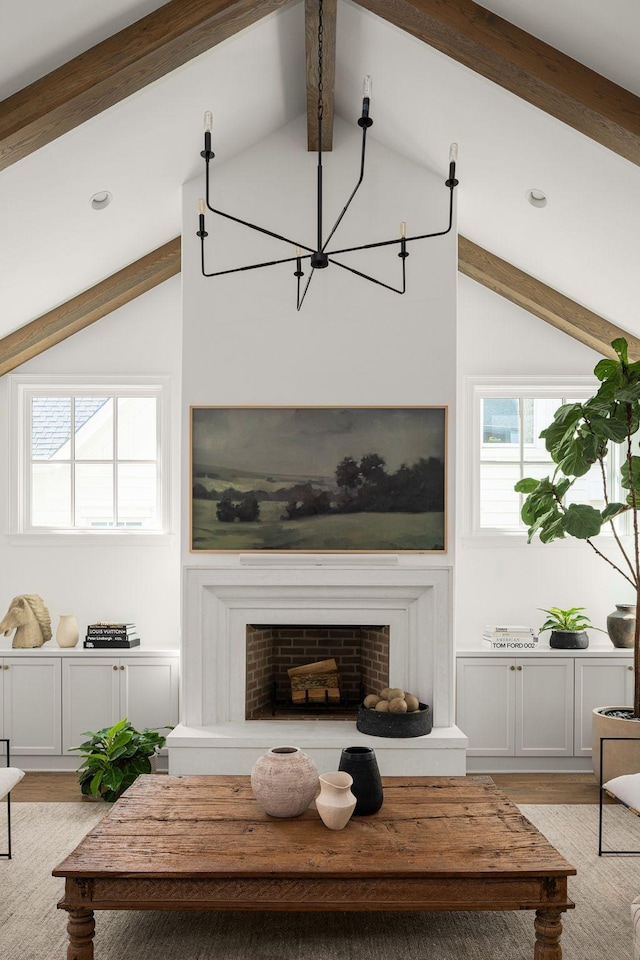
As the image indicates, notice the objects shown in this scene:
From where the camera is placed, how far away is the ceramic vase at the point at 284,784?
9.64 feet

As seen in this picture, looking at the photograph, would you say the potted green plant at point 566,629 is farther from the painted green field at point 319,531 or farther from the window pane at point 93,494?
the window pane at point 93,494

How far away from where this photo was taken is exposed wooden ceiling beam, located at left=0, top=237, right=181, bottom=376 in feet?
17.0

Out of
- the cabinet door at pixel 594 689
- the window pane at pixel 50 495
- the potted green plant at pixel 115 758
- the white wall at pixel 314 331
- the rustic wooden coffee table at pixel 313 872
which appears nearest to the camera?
the rustic wooden coffee table at pixel 313 872

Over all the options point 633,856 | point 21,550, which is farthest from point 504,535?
point 21,550

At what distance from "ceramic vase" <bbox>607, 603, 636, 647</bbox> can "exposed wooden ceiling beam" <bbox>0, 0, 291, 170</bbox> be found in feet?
13.0

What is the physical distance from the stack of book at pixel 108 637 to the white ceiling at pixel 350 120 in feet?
6.52

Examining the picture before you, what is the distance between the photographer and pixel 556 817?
4.23 m

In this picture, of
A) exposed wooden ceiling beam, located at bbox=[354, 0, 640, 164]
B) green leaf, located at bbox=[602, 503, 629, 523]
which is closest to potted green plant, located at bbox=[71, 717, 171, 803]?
green leaf, located at bbox=[602, 503, 629, 523]

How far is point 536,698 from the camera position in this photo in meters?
5.02

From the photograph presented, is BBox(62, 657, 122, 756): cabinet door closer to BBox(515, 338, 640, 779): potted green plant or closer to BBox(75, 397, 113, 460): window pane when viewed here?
BBox(75, 397, 113, 460): window pane

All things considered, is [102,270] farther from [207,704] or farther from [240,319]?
[207,704]

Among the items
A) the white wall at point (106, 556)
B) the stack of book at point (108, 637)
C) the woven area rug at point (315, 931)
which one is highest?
the white wall at point (106, 556)

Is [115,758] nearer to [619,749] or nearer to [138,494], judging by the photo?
[138,494]

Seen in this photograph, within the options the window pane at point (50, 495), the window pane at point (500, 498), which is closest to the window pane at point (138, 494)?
the window pane at point (50, 495)
